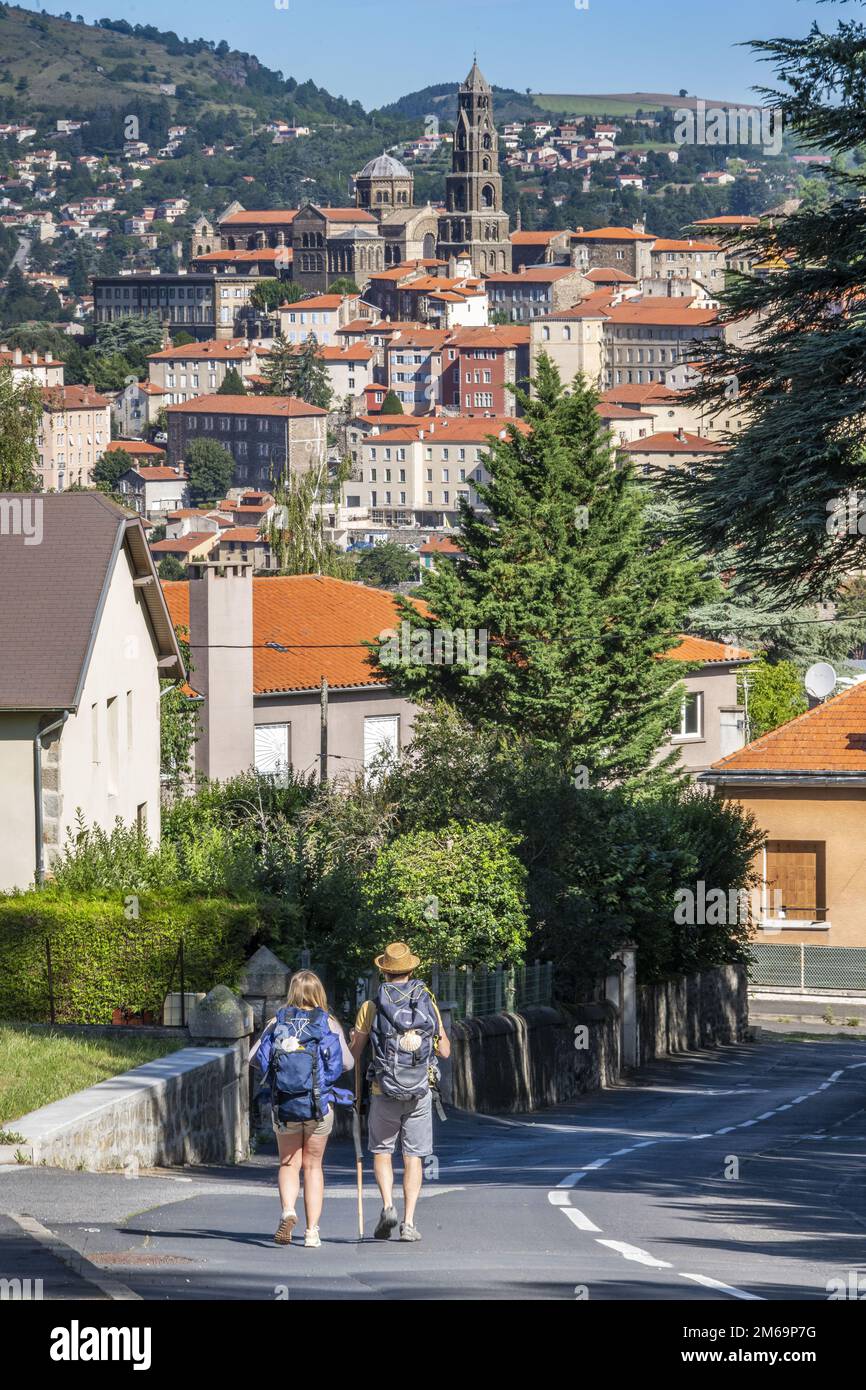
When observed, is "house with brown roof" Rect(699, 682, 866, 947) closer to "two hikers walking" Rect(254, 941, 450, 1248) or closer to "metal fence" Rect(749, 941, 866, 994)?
"metal fence" Rect(749, 941, 866, 994)

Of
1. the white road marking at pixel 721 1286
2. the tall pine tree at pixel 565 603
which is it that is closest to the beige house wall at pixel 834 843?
the tall pine tree at pixel 565 603

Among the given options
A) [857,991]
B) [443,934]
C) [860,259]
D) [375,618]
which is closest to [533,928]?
[443,934]

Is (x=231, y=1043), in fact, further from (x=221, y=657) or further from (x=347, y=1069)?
(x=221, y=657)

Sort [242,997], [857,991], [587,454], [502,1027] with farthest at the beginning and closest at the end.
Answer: [587,454], [857,991], [502,1027], [242,997]

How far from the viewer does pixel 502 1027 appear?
21.8m

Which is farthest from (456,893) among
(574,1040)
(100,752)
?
(100,752)

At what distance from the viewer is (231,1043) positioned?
1583cm

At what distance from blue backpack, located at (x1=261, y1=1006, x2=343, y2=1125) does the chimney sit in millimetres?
27600

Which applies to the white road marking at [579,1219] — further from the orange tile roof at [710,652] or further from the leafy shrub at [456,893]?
the orange tile roof at [710,652]

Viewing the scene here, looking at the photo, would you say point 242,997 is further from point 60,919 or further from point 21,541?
point 21,541

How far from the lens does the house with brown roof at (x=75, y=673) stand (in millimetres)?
23359

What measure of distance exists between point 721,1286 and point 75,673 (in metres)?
16.3
